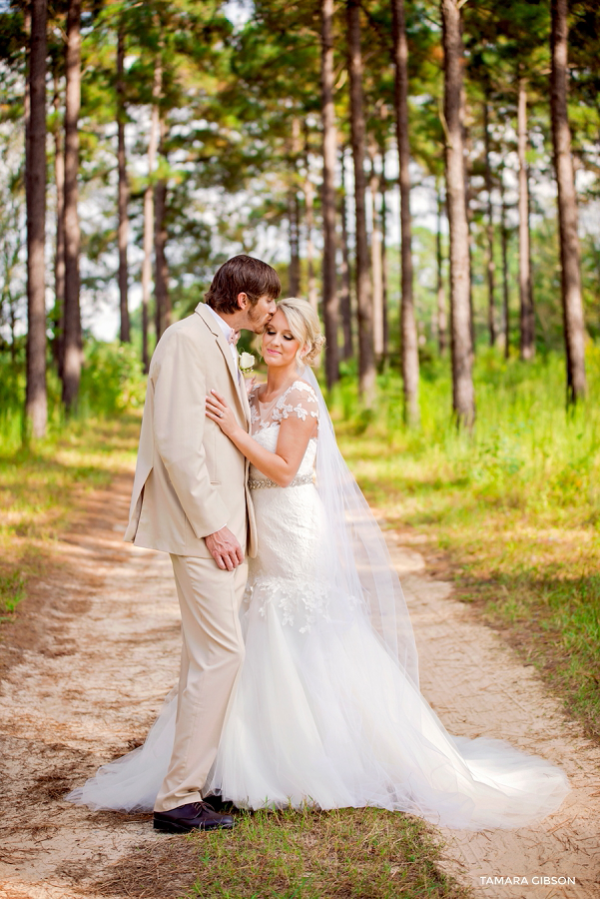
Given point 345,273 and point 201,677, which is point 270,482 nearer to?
point 201,677

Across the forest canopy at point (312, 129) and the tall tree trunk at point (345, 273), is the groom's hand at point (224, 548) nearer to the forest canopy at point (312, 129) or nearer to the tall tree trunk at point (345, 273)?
the forest canopy at point (312, 129)

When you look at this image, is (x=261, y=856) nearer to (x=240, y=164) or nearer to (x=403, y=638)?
(x=403, y=638)

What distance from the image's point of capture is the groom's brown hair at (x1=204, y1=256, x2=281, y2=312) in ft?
12.0

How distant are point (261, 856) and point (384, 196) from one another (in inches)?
1402

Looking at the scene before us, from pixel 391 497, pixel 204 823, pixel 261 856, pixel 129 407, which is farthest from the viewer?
pixel 129 407

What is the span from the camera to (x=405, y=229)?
57.5ft

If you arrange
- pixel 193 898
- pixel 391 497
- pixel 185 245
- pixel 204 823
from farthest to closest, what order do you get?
1. pixel 185 245
2. pixel 391 497
3. pixel 204 823
4. pixel 193 898

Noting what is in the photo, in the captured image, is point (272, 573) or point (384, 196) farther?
point (384, 196)

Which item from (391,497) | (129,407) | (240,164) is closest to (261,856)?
(391,497)

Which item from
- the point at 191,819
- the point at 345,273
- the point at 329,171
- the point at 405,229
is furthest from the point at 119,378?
the point at 191,819

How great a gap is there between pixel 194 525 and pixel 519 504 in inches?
254

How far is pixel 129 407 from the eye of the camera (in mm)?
24031

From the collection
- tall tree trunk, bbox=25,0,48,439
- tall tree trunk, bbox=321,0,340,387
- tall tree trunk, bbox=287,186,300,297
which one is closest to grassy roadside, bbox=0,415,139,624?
tall tree trunk, bbox=25,0,48,439

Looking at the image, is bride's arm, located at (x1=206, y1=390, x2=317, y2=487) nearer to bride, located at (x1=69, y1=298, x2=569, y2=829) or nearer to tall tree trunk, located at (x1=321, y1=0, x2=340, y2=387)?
bride, located at (x1=69, y1=298, x2=569, y2=829)
